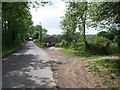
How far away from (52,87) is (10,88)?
1756 mm

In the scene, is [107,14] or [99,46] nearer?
[107,14]

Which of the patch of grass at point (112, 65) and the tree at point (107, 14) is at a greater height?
the tree at point (107, 14)

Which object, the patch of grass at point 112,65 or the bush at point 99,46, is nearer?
the patch of grass at point 112,65

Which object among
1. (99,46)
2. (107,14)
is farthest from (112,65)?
(99,46)

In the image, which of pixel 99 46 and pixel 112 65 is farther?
pixel 99 46

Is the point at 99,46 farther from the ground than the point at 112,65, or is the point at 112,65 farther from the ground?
the point at 112,65

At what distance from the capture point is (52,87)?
11836mm

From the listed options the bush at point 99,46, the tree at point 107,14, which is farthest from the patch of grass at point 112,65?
the bush at point 99,46

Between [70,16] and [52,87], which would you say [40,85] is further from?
[70,16]

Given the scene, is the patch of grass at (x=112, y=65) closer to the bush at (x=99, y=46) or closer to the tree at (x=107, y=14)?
the tree at (x=107, y=14)

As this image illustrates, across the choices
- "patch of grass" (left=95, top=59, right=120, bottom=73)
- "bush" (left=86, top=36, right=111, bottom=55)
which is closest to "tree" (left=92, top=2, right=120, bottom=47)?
"patch of grass" (left=95, top=59, right=120, bottom=73)

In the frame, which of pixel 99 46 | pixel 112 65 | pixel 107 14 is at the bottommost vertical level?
pixel 99 46

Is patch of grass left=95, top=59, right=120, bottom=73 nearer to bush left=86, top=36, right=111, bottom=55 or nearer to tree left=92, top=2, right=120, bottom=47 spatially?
tree left=92, top=2, right=120, bottom=47

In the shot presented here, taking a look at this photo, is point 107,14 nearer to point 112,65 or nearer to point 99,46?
point 112,65
